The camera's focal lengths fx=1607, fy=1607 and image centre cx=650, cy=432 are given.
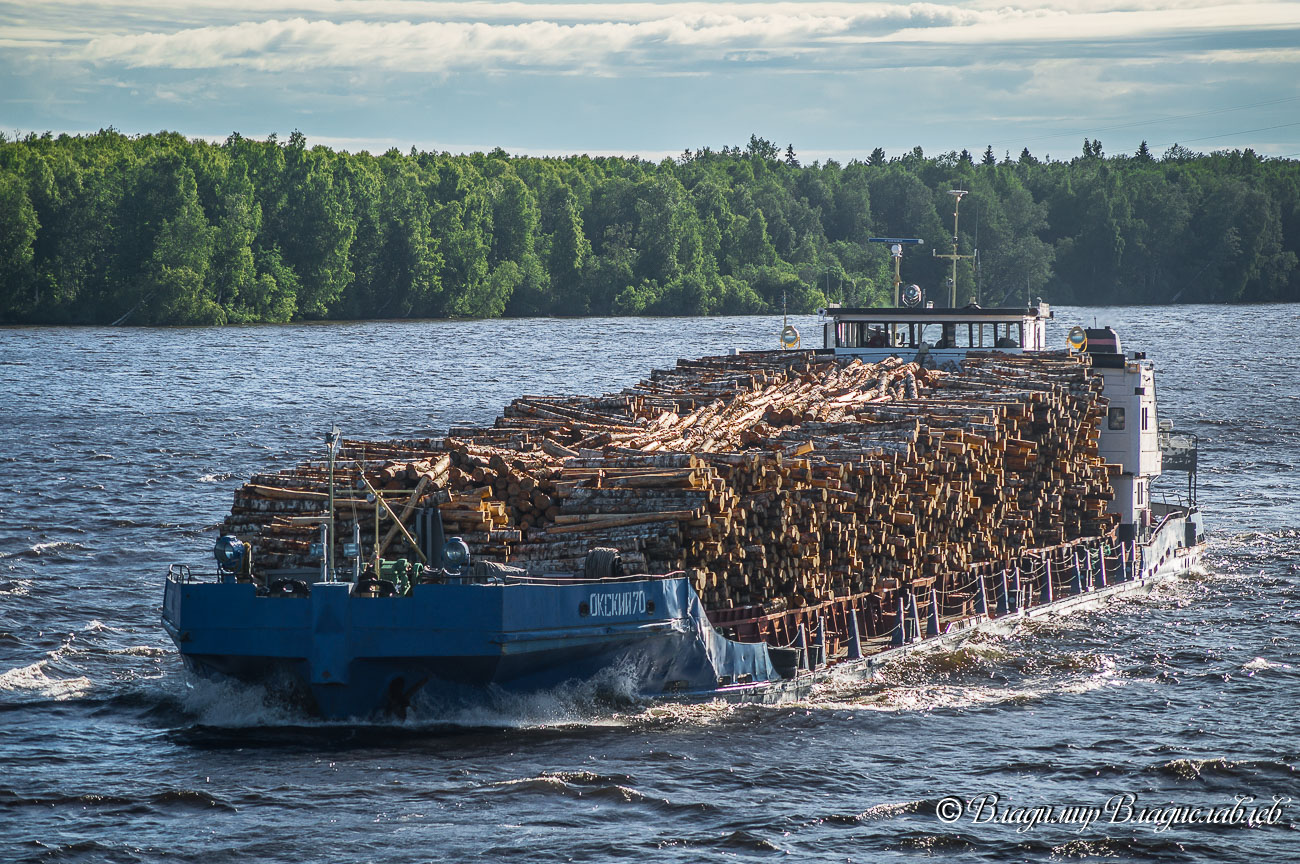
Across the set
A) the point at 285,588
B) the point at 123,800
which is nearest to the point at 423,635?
the point at 285,588

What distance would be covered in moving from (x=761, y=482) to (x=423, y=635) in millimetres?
5569

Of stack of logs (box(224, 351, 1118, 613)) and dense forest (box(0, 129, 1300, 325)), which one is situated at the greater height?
dense forest (box(0, 129, 1300, 325))

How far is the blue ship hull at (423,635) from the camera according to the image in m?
18.5

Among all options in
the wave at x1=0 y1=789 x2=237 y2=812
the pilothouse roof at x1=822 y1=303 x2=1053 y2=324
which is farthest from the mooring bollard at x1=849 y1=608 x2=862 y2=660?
the pilothouse roof at x1=822 y1=303 x2=1053 y2=324

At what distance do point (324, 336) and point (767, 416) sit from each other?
79946 millimetres

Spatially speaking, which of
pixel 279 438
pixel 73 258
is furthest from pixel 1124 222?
pixel 279 438

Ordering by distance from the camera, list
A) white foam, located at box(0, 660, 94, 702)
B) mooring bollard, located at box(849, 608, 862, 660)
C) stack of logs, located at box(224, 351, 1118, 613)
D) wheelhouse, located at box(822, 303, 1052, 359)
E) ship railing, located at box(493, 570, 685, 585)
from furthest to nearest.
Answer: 1. wheelhouse, located at box(822, 303, 1052, 359)
2. mooring bollard, located at box(849, 608, 862, 660)
3. white foam, located at box(0, 660, 94, 702)
4. stack of logs, located at box(224, 351, 1118, 613)
5. ship railing, located at box(493, 570, 685, 585)

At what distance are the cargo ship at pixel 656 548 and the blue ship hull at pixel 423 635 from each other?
0.03 metres

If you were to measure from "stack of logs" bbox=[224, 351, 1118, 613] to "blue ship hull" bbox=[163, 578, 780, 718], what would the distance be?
0.95 m

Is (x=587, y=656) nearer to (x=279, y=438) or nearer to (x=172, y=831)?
(x=172, y=831)

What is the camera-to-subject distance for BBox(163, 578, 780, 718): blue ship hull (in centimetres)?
1853

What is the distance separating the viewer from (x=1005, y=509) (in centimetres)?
2895

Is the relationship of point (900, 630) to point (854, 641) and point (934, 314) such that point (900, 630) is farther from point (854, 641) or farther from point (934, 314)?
point (934, 314)

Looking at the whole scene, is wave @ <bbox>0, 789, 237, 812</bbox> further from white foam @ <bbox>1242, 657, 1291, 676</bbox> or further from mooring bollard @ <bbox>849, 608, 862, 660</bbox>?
white foam @ <bbox>1242, 657, 1291, 676</bbox>
